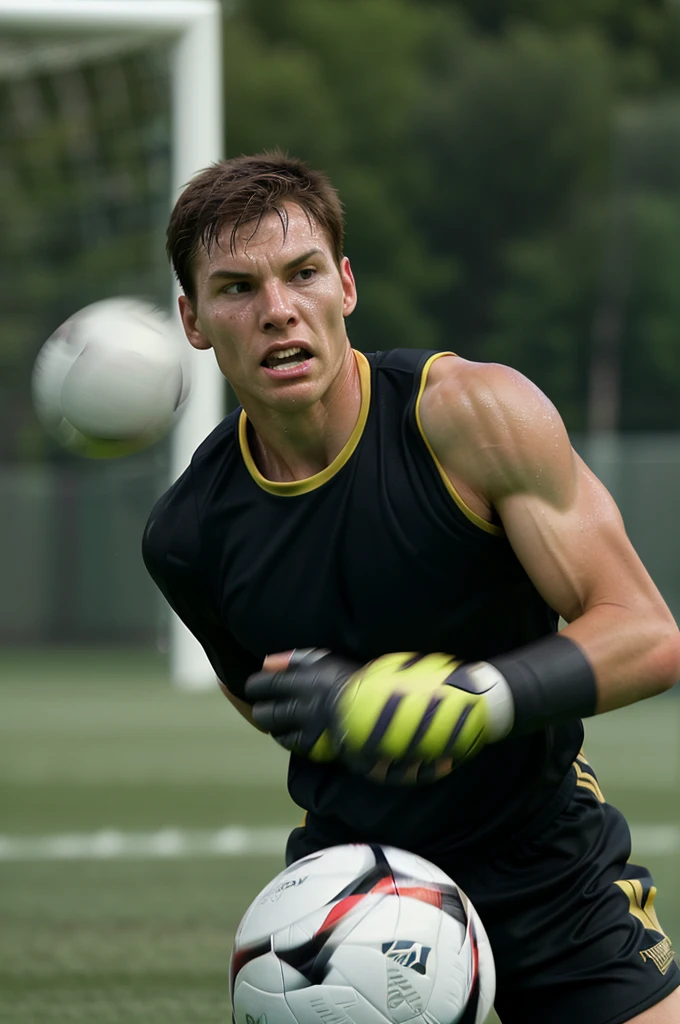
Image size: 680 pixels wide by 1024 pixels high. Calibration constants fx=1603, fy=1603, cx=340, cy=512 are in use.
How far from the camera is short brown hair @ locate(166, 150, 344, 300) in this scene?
3223 millimetres

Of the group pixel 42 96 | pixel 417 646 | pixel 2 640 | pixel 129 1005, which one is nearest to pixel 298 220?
pixel 417 646

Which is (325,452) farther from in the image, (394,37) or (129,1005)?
(394,37)

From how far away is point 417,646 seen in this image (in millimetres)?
3223

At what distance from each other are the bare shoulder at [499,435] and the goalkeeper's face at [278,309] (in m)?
0.28

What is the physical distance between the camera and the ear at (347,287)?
11.3ft

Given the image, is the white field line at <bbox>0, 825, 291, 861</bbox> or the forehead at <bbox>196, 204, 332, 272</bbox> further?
the white field line at <bbox>0, 825, 291, 861</bbox>

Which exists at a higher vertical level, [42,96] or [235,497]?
[235,497]

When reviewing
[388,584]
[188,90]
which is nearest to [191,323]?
[388,584]

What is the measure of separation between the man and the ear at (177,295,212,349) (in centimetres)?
2

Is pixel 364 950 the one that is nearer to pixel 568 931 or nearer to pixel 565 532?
pixel 568 931

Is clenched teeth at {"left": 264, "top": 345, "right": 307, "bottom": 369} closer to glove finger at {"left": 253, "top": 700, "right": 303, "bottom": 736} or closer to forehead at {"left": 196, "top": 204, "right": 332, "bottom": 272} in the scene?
forehead at {"left": 196, "top": 204, "right": 332, "bottom": 272}

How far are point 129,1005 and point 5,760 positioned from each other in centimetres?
607

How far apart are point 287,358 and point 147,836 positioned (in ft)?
16.3

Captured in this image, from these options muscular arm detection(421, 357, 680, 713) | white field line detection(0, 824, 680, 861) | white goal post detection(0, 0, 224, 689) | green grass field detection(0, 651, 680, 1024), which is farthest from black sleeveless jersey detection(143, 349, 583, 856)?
white goal post detection(0, 0, 224, 689)
